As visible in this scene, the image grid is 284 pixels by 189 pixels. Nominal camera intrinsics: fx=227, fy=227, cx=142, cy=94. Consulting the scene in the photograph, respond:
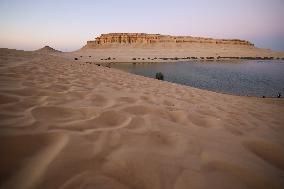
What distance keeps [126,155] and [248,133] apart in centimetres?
171

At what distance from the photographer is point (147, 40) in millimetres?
98438

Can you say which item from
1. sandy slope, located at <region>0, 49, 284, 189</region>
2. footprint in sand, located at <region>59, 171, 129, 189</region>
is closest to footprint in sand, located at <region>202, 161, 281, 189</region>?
sandy slope, located at <region>0, 49, 284, 189</region>

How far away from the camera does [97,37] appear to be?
110 m

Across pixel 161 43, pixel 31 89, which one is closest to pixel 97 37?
pixel 161 43

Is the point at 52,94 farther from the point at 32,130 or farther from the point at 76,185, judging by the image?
the point at 76,185

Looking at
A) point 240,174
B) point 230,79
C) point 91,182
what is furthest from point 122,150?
point 230,79

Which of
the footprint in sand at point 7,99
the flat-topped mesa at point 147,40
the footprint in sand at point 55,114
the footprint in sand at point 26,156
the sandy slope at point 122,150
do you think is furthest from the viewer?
the flat-topped mesa at point 147,40

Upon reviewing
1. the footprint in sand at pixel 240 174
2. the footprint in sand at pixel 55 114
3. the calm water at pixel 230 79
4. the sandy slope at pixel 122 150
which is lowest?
the calm water at pixel 230 79

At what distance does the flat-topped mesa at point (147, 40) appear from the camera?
319ft

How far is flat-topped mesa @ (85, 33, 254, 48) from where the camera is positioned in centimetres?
9738

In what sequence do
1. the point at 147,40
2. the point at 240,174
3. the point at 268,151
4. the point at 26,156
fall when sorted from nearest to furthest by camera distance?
the point at 26,156, the point at 240,174, the point at 268,151, the point at 147,40

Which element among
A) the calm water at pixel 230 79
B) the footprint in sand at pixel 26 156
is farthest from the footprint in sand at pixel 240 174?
the calm water at pixel 230 79

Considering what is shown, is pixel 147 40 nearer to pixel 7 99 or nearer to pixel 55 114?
pixel 7 99

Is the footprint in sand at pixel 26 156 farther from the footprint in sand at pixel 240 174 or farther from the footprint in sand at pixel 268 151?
the footprint in sand at pixel 268 151
